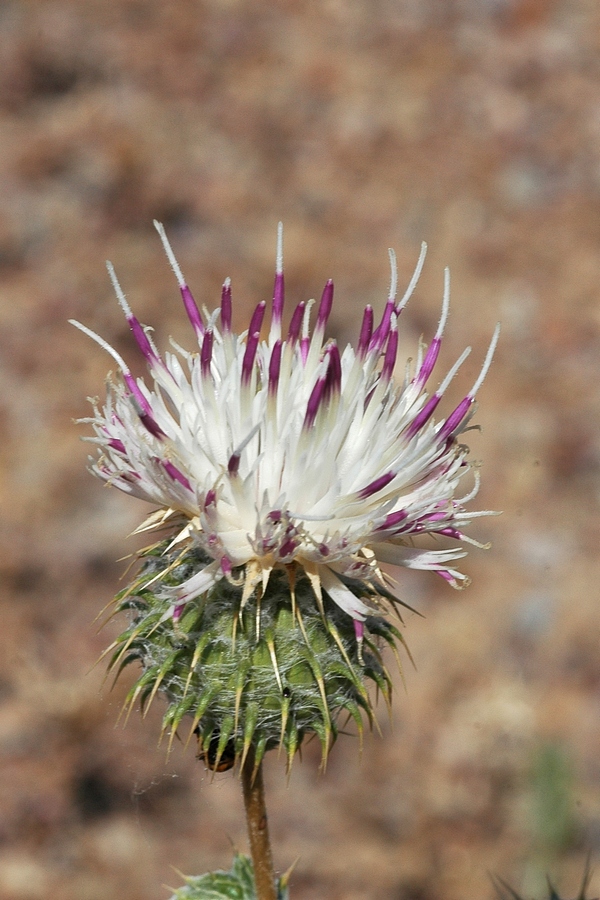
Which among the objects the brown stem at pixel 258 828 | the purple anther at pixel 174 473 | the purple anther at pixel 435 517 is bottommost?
the brown stem at pixel 258 828

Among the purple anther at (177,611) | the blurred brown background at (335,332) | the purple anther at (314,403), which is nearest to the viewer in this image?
the purple anther at (177,611)

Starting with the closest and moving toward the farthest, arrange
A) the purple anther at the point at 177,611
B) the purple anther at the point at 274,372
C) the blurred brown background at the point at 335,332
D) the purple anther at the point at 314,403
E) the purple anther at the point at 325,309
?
the purple anther at the point at 177,611 < the purple anther at the point at 314,403 < the purple anther at the point at 274,372 < the purple anther at the point at 325,309 < the blurred brown background at the point at 335,332

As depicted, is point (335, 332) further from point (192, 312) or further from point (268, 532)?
point (268, 532)

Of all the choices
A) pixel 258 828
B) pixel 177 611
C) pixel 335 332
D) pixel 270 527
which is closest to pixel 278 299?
pixel 270 527

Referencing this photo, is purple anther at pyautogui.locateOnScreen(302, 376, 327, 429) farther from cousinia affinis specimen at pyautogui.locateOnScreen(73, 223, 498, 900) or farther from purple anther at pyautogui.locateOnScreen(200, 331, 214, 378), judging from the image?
purple anther at pyautogui.locateOnScreen(200, 331, 214, 378)

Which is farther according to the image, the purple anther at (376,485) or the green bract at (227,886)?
the green bract at (227,886)

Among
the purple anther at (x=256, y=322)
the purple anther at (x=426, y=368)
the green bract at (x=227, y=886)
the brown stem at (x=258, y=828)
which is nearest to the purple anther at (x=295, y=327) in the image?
the purple anther at (x=256, y=322)

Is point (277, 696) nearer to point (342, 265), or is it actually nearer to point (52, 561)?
point (52, 561)

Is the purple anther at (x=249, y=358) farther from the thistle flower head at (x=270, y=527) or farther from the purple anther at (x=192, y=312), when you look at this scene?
the purple anther at (x=192, y=312)
